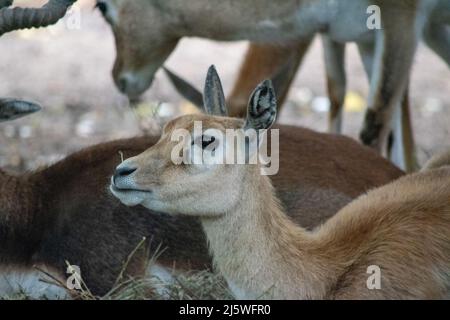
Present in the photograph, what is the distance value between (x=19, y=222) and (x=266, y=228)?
150 cm

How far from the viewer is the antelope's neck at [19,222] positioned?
19.0ft

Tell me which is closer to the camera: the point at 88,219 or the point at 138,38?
the point at 88,219

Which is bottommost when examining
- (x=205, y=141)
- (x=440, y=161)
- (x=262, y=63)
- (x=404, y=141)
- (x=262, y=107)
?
(x=404, y=141)

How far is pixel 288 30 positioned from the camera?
7.41 m

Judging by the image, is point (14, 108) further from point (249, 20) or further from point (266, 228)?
point (249, 20)

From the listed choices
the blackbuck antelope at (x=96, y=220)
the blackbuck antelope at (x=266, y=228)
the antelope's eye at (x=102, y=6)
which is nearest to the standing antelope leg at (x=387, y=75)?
the blackbuck antelope at (x=96, y=220)

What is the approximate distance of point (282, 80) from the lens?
Result: 7.20m

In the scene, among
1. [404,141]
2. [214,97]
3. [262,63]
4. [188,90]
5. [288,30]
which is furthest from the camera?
[262,63]

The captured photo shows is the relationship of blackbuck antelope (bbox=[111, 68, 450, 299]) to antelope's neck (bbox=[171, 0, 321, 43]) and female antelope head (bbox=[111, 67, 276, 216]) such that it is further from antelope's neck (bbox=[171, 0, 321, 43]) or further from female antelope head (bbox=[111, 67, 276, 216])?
antelope's neck (bbox=[171, 0, 321, 43])

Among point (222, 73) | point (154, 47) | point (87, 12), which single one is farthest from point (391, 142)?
point (87, 12)

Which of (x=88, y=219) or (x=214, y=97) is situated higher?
(x=214, y=97)

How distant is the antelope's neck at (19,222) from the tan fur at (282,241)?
128cm

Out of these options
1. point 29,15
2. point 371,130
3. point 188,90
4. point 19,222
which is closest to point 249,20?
point 188,90

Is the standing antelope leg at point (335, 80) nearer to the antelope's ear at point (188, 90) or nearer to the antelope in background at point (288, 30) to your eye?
the antelope in background at point (288, 30)
